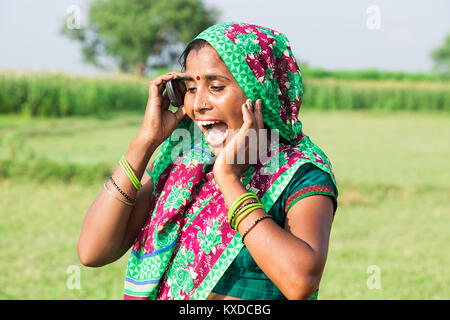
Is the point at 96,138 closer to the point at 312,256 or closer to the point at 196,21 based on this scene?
the point at 312,256

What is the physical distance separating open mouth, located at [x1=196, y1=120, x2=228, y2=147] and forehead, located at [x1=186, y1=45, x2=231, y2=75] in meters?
0.17

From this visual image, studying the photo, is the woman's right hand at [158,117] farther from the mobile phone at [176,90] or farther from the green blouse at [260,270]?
the green blouse at [260,270]

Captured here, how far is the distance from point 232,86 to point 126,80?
2645cm

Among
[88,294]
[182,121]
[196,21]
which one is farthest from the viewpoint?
[196,21]

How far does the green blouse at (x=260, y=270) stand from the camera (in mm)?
1798

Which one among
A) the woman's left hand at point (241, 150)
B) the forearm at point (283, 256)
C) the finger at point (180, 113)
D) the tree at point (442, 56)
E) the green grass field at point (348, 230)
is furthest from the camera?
the tree at point (442, 56)

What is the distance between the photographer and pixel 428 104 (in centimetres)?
3300

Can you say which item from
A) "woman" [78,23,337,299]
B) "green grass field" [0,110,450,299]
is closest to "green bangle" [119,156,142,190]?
"woman" [78,23,337,299]

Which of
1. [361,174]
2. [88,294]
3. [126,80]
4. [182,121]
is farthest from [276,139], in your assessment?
[126,80]

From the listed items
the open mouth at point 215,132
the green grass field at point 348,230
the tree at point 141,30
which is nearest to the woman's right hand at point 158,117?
the open mouth at point 215,132

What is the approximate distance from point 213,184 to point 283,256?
494 millimetres

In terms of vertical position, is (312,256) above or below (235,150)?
below

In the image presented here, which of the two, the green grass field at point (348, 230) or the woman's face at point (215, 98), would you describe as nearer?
the woman's face at point (215, 98)

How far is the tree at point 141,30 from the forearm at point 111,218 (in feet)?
165
